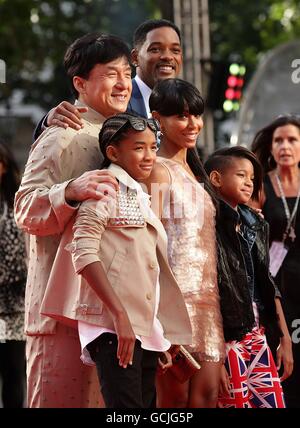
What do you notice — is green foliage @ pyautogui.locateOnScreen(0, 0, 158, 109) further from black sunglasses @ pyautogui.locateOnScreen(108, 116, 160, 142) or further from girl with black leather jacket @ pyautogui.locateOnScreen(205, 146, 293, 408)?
black sunglasses @ pyautogui.locateOnScreen(108, 116, 160, 142)

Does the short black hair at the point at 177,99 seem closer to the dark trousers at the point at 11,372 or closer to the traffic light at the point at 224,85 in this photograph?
the dark trousers at the point at 11,372

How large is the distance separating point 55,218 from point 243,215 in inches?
47.3

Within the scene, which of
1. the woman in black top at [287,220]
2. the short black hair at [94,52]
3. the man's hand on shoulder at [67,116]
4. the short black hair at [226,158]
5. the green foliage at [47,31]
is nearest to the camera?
the man's hand on shoulder at [67,116]

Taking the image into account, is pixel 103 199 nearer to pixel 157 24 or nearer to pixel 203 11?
pixel 157 24

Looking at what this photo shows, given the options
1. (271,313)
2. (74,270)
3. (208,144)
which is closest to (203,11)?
(208,144)

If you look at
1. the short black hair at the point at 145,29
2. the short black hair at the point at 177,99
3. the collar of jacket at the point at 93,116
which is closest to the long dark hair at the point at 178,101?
the short black hair at the point at 177,99

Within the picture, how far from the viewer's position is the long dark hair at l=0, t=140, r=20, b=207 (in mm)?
8373

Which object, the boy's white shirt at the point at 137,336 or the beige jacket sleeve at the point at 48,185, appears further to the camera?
the beige jacket sleeve at the point at 48,185

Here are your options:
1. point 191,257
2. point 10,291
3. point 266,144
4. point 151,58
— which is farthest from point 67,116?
point 10,291

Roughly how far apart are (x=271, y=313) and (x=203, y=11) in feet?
30.6

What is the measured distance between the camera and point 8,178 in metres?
8.45

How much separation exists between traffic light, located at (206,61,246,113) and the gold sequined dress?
896 centimetres

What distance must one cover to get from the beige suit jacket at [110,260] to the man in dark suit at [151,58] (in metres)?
1.33

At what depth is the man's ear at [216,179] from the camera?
592 centimetres
